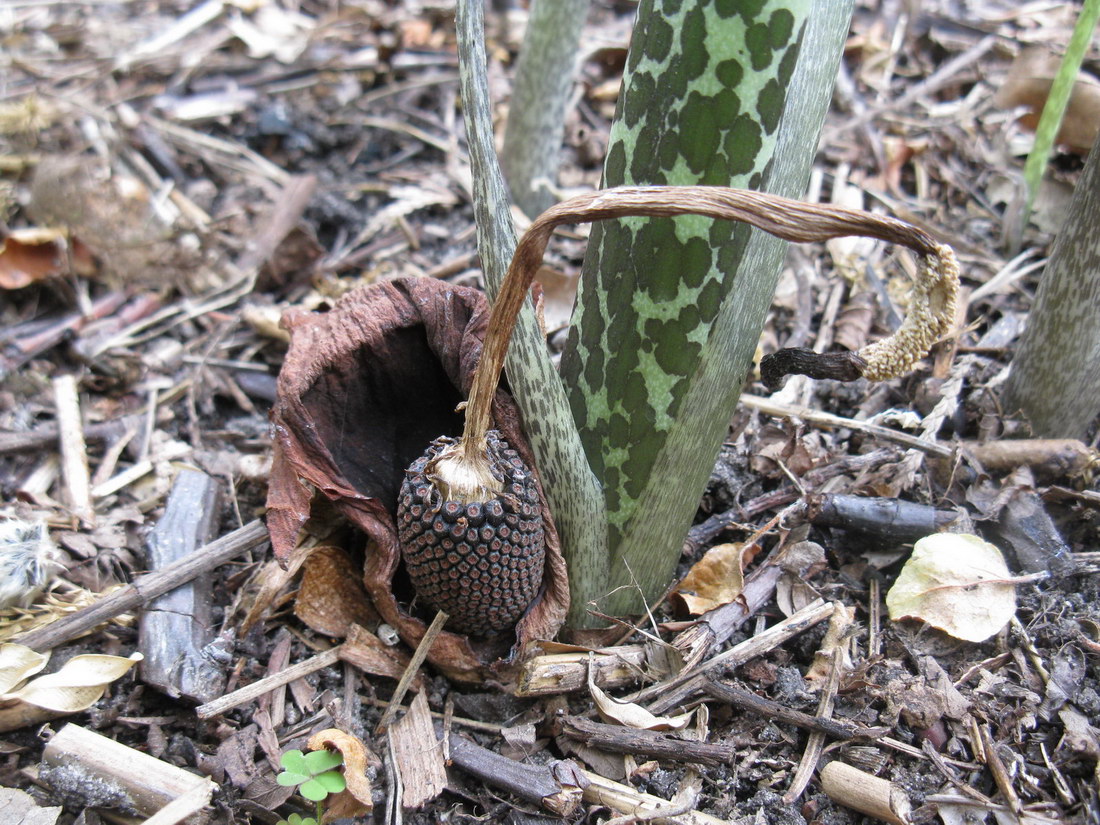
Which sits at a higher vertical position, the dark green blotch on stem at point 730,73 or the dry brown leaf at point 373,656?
the dark green blotch on stem at point 730,73

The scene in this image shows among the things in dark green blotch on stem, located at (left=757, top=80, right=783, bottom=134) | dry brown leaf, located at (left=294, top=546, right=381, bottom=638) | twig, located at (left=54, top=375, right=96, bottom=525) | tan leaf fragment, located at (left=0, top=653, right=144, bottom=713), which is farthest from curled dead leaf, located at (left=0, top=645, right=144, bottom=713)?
dark green blotch on stem, located at (left=757, top=80, right=783, bottom=134)

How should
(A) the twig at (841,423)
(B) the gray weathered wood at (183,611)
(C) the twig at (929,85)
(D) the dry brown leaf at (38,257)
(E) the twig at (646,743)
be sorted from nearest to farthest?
(E) the twig at (646,743)
(B) the gray weathered wood at (183,611)
(A) the twig at (841,423)
(D) the dry brown leaf at (38,257)
(C) the twig at (929,85)

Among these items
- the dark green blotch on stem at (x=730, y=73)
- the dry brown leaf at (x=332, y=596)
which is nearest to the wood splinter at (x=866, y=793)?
the dry brown leaf at (x=332, y=596)

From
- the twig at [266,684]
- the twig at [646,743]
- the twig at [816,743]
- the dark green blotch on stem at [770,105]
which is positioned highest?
the dark green blotch on stem at [770,105]

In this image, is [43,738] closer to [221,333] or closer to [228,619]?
[228,619]

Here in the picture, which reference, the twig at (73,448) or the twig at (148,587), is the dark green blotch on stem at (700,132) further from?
the twig at (73,448)

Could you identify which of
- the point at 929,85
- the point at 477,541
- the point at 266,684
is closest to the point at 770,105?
the point at 477,541
